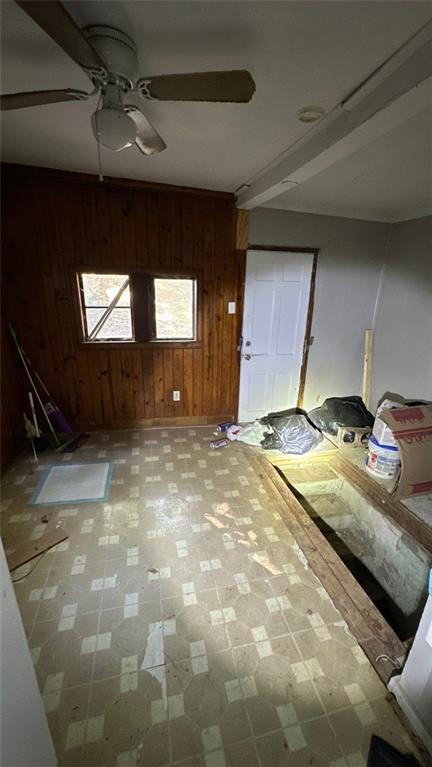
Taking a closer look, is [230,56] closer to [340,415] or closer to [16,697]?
[16,697]

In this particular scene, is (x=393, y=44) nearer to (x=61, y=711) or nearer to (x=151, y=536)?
(x=151, y=536)

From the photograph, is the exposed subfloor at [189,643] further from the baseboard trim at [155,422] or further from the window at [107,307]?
the window at [107,307]

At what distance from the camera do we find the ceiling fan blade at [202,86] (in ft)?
3.61

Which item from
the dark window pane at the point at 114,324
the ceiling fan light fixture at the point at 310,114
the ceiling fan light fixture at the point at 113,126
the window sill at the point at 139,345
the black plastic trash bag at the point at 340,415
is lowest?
the black plastic trash bag at the point at 340,415

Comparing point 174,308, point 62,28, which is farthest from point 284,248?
point 62,28

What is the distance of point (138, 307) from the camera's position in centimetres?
317

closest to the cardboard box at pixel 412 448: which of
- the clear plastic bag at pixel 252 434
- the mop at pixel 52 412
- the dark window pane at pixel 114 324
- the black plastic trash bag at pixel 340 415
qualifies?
the black plastic trash bag at pixel 340 415

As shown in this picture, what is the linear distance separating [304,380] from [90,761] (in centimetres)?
344

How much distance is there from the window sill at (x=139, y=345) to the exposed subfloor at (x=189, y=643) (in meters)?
1.49

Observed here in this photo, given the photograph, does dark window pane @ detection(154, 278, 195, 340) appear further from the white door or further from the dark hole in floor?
the dark hole in floor

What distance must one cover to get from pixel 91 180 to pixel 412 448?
136 inches

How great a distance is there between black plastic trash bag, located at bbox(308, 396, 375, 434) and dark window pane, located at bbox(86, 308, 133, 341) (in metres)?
2.26

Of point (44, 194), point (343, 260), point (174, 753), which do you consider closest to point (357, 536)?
point (174, 753)

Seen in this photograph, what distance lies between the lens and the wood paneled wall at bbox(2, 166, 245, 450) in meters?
2.78
